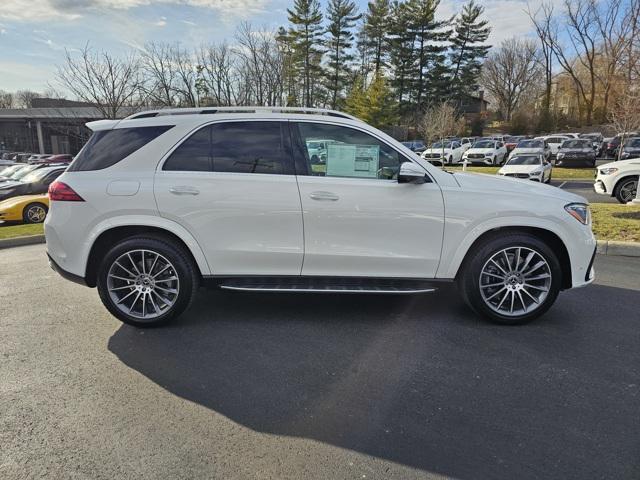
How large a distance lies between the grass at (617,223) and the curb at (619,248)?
0.66 ft

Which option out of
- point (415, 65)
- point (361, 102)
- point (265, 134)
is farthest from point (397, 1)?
point (265, 134)

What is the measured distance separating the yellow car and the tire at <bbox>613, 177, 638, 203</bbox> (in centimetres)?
1489

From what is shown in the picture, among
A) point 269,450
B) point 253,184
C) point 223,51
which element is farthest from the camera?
point 223,51

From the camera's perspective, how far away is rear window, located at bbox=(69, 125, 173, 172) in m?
3.91

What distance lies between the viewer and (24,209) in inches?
428

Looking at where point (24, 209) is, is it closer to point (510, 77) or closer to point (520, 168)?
point (520, 168)

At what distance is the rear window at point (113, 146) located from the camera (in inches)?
154

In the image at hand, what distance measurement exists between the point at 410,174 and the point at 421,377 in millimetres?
1672

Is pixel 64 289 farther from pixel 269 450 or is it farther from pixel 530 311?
pixel 530 311

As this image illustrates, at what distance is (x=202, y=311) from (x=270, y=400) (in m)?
1.83

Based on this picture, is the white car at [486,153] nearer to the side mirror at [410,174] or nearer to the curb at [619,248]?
the curb at [619,248]

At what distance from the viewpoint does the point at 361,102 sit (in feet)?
138

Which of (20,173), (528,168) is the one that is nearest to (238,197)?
(528,168)

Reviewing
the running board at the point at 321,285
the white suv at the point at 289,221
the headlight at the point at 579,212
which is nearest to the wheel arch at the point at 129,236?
the white suv at the point at 289,221
